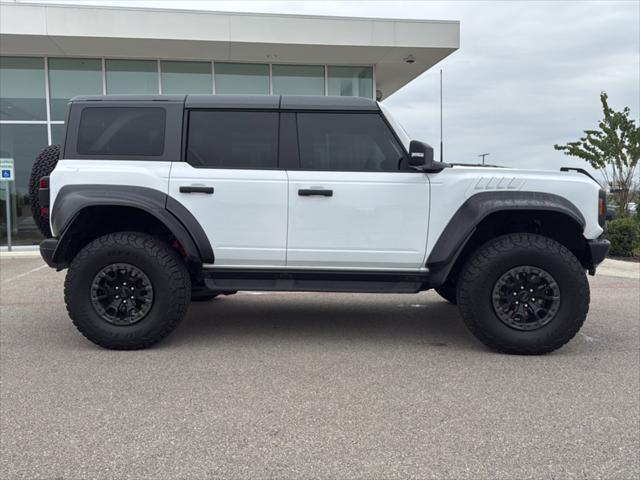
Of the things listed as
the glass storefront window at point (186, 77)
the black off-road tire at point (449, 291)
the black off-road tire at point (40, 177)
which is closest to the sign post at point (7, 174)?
the glass storefront window at point (186, 77)

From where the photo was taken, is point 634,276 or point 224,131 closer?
point 224,131

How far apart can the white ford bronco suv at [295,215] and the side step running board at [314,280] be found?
0.01 meters

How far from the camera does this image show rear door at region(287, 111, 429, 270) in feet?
13.6

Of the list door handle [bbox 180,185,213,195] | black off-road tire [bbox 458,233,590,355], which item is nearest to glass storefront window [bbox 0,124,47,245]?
door handle [bbox 180,185,213,195]

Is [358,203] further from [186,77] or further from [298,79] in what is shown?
[186,77]

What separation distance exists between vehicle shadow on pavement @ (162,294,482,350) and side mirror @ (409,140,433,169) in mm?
1562

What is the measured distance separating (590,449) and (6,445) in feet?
9.81

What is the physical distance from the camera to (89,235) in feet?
14.4

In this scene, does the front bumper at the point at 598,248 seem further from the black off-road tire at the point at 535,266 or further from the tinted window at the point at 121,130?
the tinted window at the point at 121,130

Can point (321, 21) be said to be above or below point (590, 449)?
above

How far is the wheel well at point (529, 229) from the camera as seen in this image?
4184mm

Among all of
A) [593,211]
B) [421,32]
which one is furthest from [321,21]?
[593,211]

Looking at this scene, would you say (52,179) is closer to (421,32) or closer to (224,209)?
(224,209)

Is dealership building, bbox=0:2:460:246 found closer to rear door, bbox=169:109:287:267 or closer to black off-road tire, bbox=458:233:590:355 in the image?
rear door, bbox=169:109:287:267
